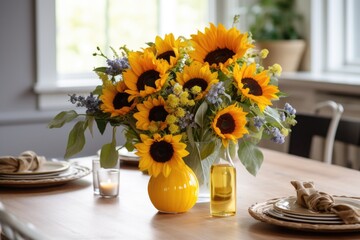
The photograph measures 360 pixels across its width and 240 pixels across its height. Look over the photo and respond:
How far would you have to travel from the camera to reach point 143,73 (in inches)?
74.1

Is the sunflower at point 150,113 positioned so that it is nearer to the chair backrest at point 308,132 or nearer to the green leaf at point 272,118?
the green leaf at point 272,118

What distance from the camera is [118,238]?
1.68m

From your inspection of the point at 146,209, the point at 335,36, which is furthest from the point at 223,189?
the point at 335,36

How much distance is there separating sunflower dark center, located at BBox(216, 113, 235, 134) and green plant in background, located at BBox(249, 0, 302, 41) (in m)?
2.69

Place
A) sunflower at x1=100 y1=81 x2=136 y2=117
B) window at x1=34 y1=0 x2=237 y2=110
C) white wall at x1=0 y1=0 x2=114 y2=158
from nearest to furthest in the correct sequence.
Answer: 1. sunflower at x1=100 y1=81 x2=136 y2=117
2. white wall at x1=0 y1=0 x2=114 y2=158
3. window at x1=34 y1=0 x2=237 y2=110

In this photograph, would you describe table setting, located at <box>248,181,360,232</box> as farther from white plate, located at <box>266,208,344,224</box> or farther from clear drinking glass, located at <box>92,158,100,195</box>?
clear drinking glass, located at <box>92,158,100,195</box>

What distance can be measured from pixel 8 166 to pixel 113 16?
2.12m

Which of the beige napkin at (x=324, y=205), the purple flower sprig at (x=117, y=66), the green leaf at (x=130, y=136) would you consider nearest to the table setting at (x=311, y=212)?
the beige napkin at (x=324, y=205)

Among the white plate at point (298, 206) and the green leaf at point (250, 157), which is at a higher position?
the green leaf at point (250, 157)

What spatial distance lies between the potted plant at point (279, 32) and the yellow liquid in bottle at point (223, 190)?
2600mm

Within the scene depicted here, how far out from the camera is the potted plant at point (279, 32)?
4.38m

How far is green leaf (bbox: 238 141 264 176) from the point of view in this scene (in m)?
1.90

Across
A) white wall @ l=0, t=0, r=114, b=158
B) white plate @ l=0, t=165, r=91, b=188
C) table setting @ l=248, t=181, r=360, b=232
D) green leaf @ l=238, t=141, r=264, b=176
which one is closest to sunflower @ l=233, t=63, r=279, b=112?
green leaf @ l=238, t=141, r=264, b=176

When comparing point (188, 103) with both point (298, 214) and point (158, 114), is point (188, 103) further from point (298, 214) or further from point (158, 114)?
point (298, 214)
